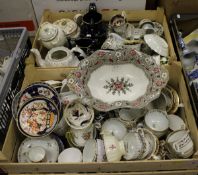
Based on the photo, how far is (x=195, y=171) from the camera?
3.21ft

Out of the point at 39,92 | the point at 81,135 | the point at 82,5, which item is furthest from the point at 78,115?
the point at 82,5

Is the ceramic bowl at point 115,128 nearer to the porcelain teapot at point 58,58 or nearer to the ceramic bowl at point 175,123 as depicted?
the ceramic bowl at point 175,123

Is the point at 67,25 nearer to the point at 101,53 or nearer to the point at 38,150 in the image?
the point at 101,53

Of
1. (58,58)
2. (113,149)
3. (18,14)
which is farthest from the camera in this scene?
(18,14)

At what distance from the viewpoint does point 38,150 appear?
103 cm

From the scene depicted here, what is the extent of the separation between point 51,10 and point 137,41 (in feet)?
1.79

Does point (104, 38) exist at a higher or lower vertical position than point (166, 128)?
higher

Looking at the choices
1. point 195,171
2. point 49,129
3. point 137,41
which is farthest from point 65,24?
point 195,171

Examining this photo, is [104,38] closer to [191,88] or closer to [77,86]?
[77,86]

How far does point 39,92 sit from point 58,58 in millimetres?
239

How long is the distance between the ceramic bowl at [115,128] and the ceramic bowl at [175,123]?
0.19 m

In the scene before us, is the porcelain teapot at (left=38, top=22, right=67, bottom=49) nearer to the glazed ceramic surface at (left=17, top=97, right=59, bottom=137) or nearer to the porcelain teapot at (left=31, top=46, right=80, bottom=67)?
the porcelain teapot at (left=31, top=46, right=80, bottom=67)

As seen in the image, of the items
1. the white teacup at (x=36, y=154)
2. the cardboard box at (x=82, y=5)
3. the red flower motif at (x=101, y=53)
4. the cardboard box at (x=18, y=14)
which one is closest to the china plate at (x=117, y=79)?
the red flower motif at (x=101, y=53)

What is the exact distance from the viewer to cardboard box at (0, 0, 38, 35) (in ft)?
4.86
